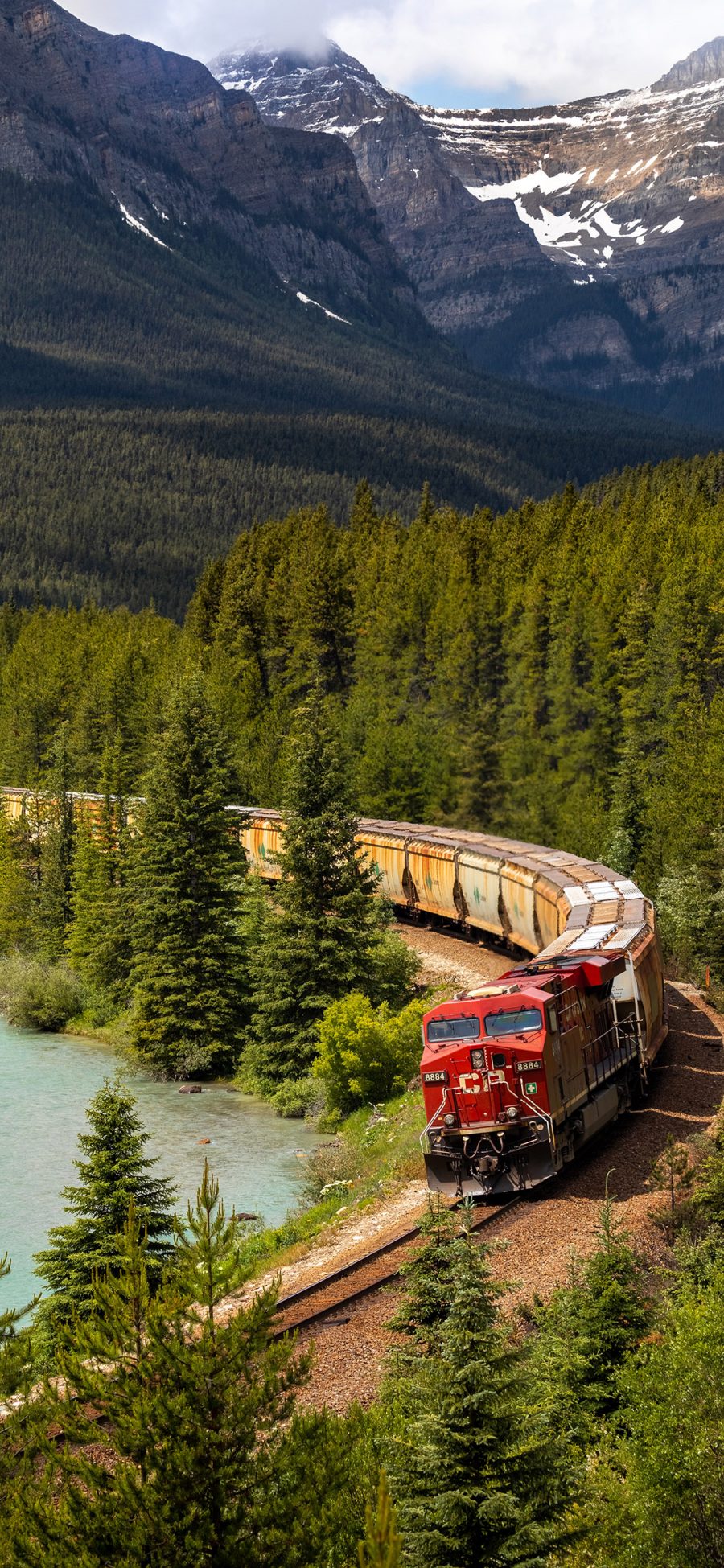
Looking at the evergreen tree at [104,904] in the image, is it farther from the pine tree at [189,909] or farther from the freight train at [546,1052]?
the freight train at [546,1052]

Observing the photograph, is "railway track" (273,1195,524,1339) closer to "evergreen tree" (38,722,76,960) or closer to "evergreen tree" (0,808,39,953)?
"evergreen tree" (38,722,76,960)

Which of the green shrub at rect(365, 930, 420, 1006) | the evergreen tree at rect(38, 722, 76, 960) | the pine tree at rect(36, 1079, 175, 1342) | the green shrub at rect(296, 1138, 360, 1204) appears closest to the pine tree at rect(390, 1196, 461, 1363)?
the pine tree at rect(36, 1079, 175, 1342)

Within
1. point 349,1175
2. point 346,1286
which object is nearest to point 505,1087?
point 346,1286

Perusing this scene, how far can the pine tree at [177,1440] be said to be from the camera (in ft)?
33.7

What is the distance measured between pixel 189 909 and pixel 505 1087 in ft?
93.7

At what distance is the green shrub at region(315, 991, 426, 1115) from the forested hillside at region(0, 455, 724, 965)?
32.3 ft

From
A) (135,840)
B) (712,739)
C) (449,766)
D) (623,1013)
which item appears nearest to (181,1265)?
(623,1013)

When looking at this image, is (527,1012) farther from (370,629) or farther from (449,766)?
(370,629)

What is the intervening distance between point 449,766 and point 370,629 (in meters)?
17.6

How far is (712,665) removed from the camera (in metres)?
71.6

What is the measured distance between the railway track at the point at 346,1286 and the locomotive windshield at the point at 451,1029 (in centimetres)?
287

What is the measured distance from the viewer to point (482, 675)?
303 ft

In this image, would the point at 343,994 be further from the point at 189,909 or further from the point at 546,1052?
the point at 546,1052

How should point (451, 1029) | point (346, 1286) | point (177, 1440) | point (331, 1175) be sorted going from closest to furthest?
point (177, 1440) → point (346, 1286) → point (451, 1029) → point (331, 1175)
